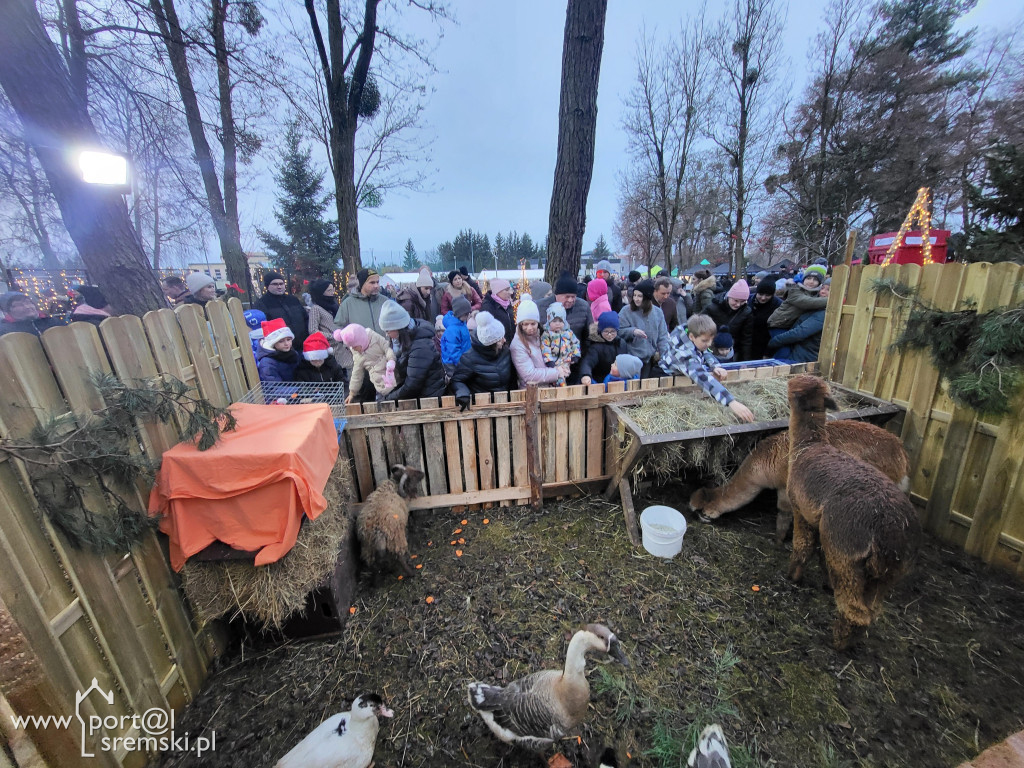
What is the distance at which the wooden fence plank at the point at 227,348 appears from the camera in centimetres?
315

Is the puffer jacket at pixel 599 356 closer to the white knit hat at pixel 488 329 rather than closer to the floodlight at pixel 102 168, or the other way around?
the white knit hat at pixel 488 329

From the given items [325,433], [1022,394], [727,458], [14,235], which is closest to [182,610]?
[325,433]

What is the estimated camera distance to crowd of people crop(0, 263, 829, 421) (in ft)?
14.0

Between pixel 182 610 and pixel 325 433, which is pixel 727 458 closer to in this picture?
pixel 325 433

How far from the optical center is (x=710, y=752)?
196cm

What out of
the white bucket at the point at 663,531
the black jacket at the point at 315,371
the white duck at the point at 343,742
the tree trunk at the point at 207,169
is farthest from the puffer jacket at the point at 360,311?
the tree trunk at the point at 207,169

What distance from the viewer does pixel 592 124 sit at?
246 inches

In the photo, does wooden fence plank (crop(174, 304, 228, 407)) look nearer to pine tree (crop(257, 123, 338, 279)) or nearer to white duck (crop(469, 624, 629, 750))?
white duck (crop(469, 624, 629, 750))

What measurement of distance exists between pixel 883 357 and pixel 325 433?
5184 mm

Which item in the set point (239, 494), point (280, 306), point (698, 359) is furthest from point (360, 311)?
point (698, 359)

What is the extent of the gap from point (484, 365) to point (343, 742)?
3.05m

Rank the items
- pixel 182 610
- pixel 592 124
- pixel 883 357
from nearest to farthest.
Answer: pixel 182 610
pixel 883 357
pixel 592 124

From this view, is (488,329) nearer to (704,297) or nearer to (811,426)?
(811,426)

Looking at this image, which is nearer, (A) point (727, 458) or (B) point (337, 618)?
(B) point (337, 618)
